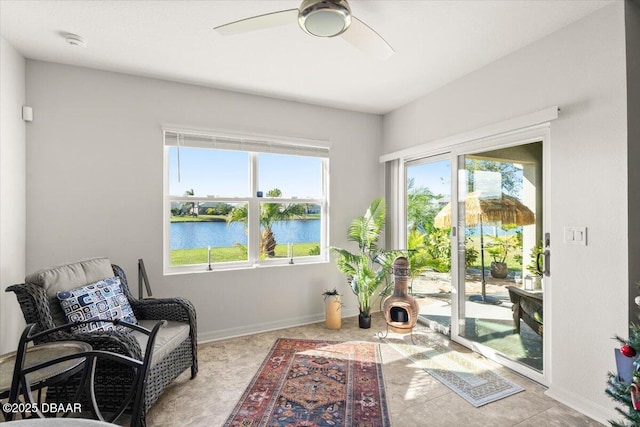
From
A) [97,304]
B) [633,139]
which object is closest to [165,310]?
[97,304]

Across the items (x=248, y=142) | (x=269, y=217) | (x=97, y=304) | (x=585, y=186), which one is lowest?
(x=97, y=304)

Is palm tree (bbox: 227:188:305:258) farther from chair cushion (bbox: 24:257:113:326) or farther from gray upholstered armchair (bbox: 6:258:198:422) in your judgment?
chair cushion (bbox: 24:257:113:326)

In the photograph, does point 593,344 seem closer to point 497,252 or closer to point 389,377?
point 497,252

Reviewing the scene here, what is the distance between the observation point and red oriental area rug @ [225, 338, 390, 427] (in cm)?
202

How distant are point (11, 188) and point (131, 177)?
0.81m

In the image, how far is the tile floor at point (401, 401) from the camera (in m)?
2.00

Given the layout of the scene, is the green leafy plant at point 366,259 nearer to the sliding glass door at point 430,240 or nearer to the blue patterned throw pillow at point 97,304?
the sliding glass door at point 430,240

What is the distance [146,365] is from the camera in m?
1.11

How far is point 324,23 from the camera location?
1.61m

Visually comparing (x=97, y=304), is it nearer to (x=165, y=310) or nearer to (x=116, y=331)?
(x=116, y=331)

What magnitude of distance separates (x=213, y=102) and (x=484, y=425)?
3.47m

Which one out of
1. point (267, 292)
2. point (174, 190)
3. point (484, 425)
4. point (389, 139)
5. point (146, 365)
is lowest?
point (484, 425)

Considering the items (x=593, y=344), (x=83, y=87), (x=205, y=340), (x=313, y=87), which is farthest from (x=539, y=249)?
(x=83, y=87)

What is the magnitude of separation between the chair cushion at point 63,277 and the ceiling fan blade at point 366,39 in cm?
234
